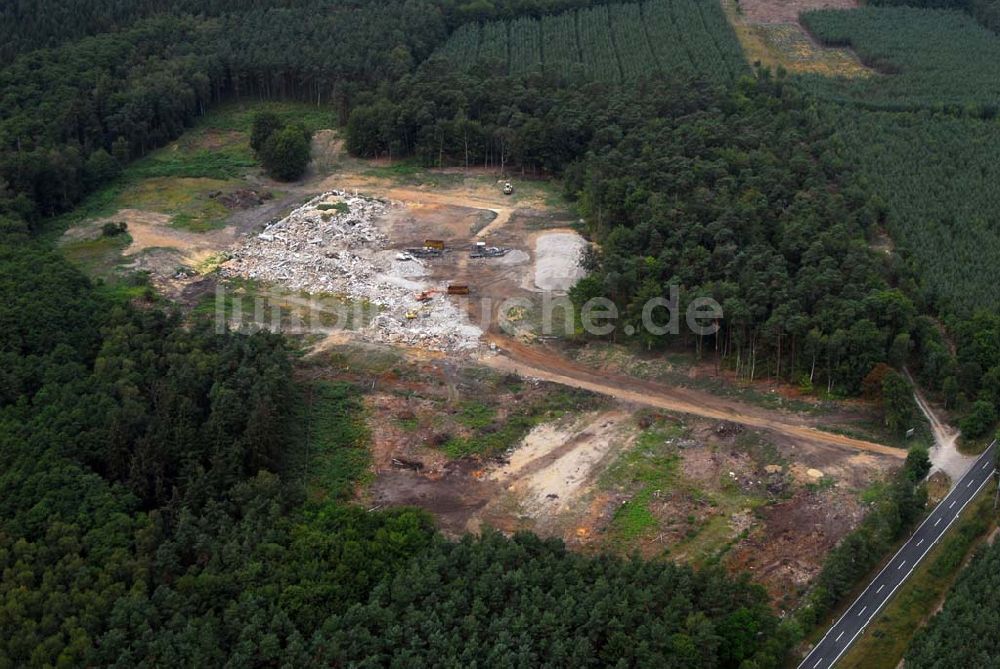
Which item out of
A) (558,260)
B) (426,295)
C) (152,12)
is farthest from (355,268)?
(152,12)

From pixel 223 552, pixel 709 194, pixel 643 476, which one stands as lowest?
pixel 643 476

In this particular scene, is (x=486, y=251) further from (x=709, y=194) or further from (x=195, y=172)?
(x=195, y=172)

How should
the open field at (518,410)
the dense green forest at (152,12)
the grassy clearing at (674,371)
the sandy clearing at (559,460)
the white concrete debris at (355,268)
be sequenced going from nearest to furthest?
the open field at (518,410), the sandy clearing at (559,460), the grassy clearing at (674,371), the white concrete debris at (355,268), the dense green forest at (152,12)

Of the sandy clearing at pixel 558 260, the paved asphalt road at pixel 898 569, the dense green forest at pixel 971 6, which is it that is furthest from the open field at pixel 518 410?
the dense green forest at pixel 971 6

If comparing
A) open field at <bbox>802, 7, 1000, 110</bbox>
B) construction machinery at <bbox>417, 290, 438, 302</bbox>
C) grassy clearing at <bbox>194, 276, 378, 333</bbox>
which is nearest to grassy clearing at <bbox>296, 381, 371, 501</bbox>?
grassy clearing at <bbox>194, 276, 378, 333</bbox>

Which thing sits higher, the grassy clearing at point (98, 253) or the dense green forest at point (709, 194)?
the dense green forest at point (709, 194)

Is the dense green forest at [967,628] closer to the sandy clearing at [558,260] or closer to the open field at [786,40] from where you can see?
the sandy clearing at [558,260]

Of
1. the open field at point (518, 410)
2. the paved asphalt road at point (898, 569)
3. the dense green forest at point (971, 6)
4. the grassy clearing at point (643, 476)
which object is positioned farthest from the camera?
the dense green forest at point (971, 6)
